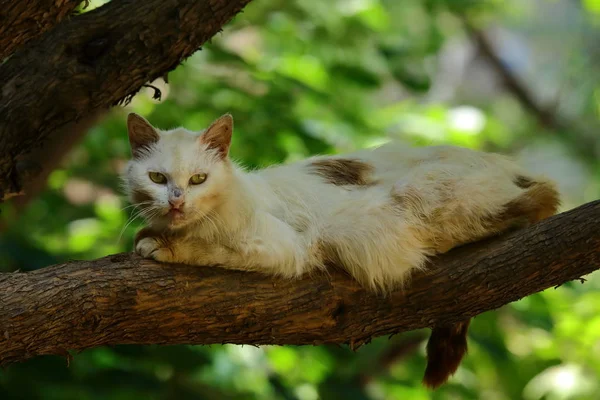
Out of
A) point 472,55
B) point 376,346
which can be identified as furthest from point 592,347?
point 472,55

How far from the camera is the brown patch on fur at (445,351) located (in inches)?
161

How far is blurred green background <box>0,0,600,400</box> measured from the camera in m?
5.24

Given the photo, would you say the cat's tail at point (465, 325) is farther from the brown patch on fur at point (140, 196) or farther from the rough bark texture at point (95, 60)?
the rough bark texture at point (95, 60)

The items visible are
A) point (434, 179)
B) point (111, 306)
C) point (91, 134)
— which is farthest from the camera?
point (91, 134)

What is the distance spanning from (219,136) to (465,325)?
1587mm

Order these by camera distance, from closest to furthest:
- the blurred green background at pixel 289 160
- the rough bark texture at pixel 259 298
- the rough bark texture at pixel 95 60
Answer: the rough bark texture at pixel 259 298
the rough bark texture at pixel 95 60
the blurred green background at pixel 289 160

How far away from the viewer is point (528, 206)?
159 inches

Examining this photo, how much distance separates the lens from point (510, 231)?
399cm

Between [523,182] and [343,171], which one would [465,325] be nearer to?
[523,182]

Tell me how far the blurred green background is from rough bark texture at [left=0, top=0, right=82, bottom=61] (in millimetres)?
1602

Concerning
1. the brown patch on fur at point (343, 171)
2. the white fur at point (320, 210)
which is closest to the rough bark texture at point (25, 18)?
the white fur at point (320, 210)

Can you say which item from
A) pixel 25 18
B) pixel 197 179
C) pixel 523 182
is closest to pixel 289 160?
pixel 523 182

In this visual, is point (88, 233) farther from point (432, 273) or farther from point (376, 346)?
point (432, 273)

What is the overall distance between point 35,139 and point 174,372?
202 cm
